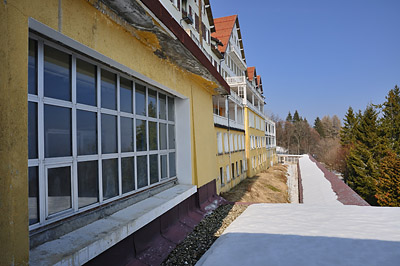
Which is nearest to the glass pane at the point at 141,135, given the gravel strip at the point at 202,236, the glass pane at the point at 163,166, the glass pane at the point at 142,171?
the glass pane at the point at 142,171

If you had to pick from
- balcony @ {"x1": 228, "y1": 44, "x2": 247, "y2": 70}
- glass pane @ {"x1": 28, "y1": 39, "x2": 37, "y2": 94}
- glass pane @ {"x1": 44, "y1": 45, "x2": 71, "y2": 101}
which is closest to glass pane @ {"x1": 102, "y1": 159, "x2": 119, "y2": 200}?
glass pane @ {"x1": 44, "y1": 45, "x2": 71, "y2": 101}

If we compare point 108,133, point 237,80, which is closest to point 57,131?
point 108,133

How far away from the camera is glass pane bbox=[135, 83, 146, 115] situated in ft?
15.5

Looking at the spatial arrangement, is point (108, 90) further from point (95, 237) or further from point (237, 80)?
point (237, 80)

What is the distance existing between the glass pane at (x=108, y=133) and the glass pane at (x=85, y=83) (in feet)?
1.13

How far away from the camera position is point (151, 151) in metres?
5.20

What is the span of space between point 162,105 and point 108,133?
2160 millimetres

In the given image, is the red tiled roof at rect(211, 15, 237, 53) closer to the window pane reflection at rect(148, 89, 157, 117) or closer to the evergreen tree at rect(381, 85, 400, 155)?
the window pane reflection at rect(148, 89, 157, 117)

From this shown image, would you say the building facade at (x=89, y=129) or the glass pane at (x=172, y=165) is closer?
the building facade at (x=89, y=129)

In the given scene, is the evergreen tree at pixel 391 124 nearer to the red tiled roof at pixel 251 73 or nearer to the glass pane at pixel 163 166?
the red tiled roof at pixel 251 73

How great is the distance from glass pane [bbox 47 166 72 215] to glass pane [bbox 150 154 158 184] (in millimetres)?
2206

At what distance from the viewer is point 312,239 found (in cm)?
438

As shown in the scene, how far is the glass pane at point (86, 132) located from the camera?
3273mm

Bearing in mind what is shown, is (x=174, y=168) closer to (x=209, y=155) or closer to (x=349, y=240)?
(x=209, y=155)
